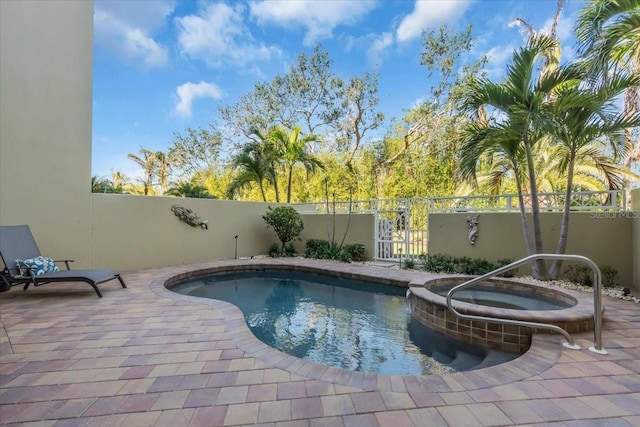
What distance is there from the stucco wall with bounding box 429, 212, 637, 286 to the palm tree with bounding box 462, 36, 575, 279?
78 centimetres

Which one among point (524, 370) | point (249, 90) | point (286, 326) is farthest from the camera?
point (249, 90)

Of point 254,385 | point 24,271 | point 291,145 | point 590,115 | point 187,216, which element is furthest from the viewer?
point 291,145

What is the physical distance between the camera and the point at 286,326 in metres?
4.97

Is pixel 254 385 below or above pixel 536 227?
below

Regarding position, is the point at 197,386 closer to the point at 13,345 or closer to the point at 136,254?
the point at 13,345

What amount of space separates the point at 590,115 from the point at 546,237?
2928 millimetres

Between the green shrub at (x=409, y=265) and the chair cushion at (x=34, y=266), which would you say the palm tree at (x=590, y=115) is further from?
the chair cushion at (x=34, y=266)

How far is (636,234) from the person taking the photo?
21.0 ft

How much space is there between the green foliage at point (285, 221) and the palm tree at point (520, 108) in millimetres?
5844

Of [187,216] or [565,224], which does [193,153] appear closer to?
[187,216]

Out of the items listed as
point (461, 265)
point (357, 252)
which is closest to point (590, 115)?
point (461, 265)

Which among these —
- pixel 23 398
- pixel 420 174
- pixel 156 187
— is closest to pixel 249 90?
pixel 156 187

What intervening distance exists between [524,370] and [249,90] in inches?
738

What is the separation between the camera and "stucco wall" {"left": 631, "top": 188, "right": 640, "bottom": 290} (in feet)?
20.5
